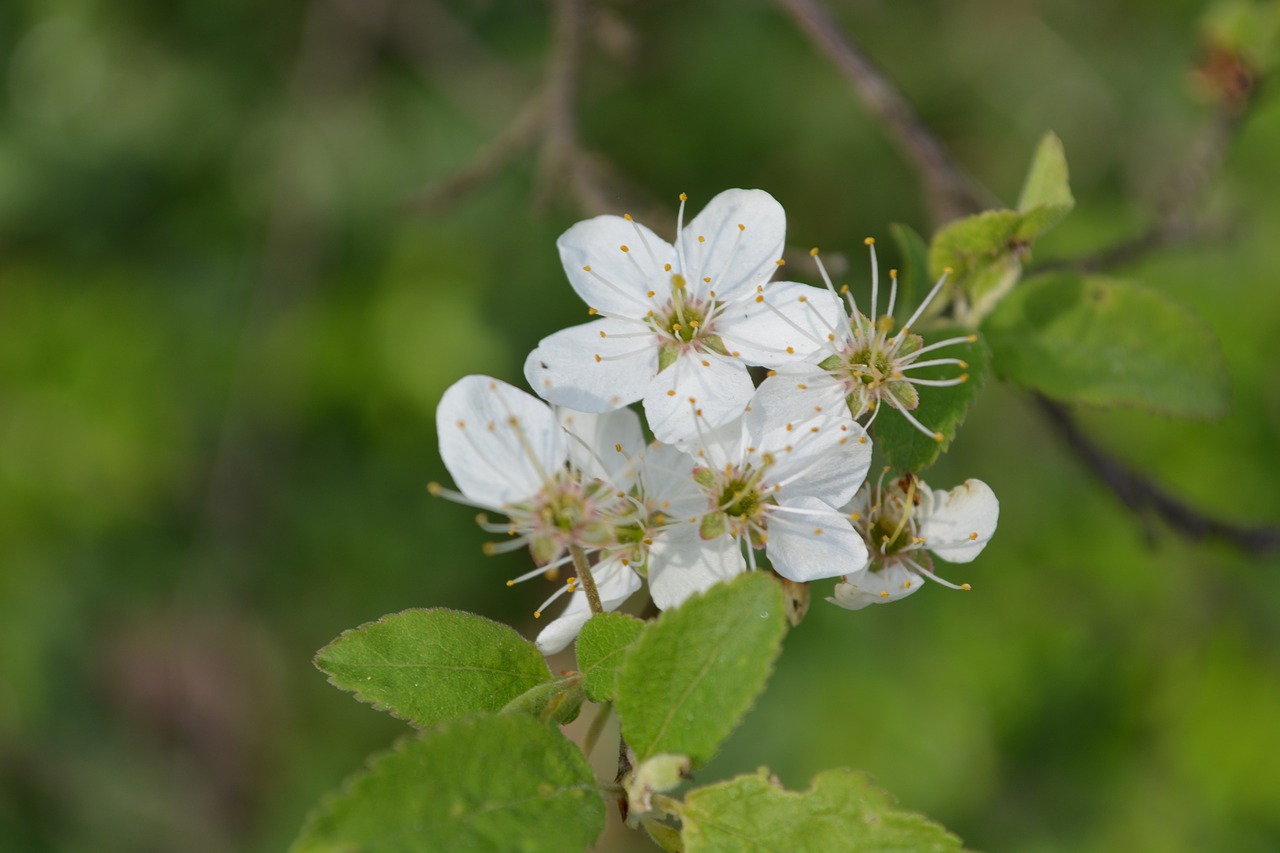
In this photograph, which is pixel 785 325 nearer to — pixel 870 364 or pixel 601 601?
pixel 870 364

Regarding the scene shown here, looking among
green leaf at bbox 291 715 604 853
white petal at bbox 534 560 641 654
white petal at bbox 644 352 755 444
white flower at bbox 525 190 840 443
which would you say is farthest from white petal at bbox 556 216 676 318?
green leaf at bbox 291 715 604 853

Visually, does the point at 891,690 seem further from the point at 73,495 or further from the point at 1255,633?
the point at 73,495

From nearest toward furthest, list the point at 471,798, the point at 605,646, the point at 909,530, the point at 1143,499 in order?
the point at 471,798 → the point at 605,646 → the point at 909,530 → the point at 1143,499

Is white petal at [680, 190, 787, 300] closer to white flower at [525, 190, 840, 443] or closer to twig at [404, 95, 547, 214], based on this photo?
white flower at [525, 190, 840, 443]

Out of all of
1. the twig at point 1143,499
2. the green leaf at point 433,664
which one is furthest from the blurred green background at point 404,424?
the green leaf at point 433,664

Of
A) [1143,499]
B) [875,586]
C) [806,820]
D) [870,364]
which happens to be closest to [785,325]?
[870,364]

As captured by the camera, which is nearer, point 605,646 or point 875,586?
point 605,646
